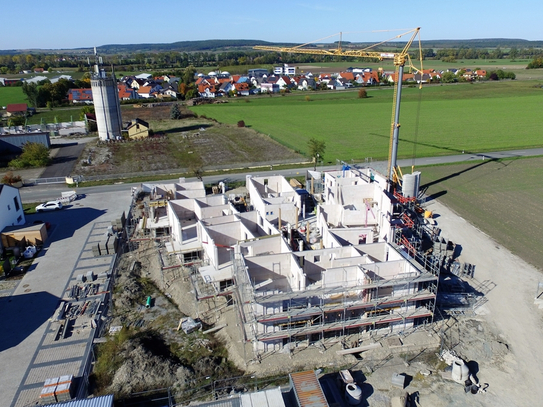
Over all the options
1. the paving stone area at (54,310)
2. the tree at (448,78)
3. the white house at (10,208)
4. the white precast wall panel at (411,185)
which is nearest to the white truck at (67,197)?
the paving stone area at (54,310)

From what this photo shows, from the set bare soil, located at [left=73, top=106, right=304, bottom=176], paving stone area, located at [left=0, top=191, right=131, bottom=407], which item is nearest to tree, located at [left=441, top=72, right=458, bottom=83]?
bare soil, located at [left=73, top=106, right=304, bottom=176]

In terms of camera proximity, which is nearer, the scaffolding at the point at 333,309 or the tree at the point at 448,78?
the scaffolding at the point at 333,309

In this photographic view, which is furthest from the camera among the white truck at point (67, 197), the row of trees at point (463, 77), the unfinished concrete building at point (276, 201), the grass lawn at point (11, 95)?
the row of trees at point (463, 77)

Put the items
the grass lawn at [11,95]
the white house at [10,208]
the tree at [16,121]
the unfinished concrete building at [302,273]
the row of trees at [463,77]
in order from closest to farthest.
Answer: the unfinished concrete building at [302,273]
the white house at [10,208]
the tree at [16,121]
the grass lawn at [11,95]
the row of trees at [463,77]

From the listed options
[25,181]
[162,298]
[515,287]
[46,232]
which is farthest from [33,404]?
[25,181]

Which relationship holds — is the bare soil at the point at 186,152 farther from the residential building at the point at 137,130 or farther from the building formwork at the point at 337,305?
the building formwork at the point at 337,305

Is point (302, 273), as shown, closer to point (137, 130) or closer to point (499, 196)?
point (499, 196)

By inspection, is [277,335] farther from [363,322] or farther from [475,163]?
[475,163]
